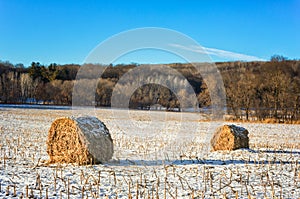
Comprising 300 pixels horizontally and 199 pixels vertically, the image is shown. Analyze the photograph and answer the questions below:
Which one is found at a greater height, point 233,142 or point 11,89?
point 11,89

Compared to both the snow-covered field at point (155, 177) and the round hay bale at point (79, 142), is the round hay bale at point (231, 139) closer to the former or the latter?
the snow-covered field at point (155, 177)

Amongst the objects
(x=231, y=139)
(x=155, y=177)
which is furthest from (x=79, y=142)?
(x=231, y=139)

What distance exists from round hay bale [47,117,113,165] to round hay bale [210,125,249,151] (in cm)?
501

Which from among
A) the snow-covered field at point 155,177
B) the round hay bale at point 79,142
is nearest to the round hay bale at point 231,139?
the snow-covered field at point 155,177

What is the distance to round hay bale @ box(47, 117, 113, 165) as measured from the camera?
9.54 metres

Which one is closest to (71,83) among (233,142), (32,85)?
(32,85)

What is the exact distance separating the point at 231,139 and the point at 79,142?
20.2 feet

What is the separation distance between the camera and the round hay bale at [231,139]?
41.9 feet

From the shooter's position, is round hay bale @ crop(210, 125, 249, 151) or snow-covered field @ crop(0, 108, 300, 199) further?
round hay bale @ crop(210, 125, 249, 151)

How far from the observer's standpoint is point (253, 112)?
42.9 metres

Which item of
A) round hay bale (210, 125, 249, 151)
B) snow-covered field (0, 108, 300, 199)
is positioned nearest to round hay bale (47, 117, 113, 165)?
snow-covered field (0, 108, 300, 199)

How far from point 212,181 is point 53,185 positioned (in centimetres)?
367

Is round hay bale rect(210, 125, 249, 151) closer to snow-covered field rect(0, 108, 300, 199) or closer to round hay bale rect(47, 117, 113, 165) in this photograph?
snow-covered field rect(0, 108, 300, 199)

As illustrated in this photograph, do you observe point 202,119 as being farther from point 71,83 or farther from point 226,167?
point 71,83
